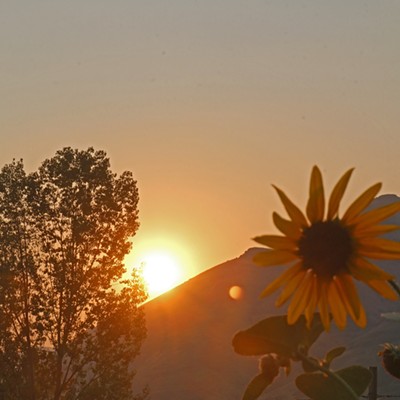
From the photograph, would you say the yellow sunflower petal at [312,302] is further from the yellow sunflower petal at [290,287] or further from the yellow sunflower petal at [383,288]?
the yellow sunflower petal at [383,288]

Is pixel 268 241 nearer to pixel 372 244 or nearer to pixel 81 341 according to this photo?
pixel 372 244

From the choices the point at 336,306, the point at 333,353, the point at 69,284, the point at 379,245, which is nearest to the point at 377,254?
the point at 379,245

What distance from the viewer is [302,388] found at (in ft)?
6.32

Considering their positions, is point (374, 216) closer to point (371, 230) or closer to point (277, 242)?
point (371, 230)

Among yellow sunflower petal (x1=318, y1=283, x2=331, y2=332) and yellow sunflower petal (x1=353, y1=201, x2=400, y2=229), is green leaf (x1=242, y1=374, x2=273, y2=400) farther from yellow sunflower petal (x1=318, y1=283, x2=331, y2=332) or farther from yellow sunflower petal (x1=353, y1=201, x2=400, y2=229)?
yellow sunflower petal (x1=353, y1=201, x2=400, y2=229)

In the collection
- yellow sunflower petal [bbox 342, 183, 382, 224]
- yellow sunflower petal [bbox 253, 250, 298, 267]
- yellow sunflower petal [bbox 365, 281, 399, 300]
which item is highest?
yellow sunflower petal [bbox 342, 183, 382, 224]

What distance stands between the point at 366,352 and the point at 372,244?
554 ft

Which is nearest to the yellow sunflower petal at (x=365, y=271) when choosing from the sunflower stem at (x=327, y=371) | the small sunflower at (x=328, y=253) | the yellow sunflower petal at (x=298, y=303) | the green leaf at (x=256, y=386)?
the small sunflower at (x=328, y=253)

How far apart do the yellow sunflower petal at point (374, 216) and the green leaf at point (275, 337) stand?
249 millimetres

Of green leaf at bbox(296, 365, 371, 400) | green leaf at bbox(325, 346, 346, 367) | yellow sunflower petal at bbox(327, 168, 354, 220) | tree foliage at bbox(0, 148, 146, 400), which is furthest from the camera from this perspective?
tree foliage at bbox(0, 148, 146, 400)

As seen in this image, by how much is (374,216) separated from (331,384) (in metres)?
0.40

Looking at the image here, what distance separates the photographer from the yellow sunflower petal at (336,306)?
5.49 feet

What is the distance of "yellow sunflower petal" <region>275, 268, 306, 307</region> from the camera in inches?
67.7

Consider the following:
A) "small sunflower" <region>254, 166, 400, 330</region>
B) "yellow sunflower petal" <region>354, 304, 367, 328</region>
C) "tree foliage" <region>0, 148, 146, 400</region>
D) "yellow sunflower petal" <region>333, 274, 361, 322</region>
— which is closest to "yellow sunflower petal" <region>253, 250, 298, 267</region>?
"small sunflower" <region>254, 166, 400, 330</region>
